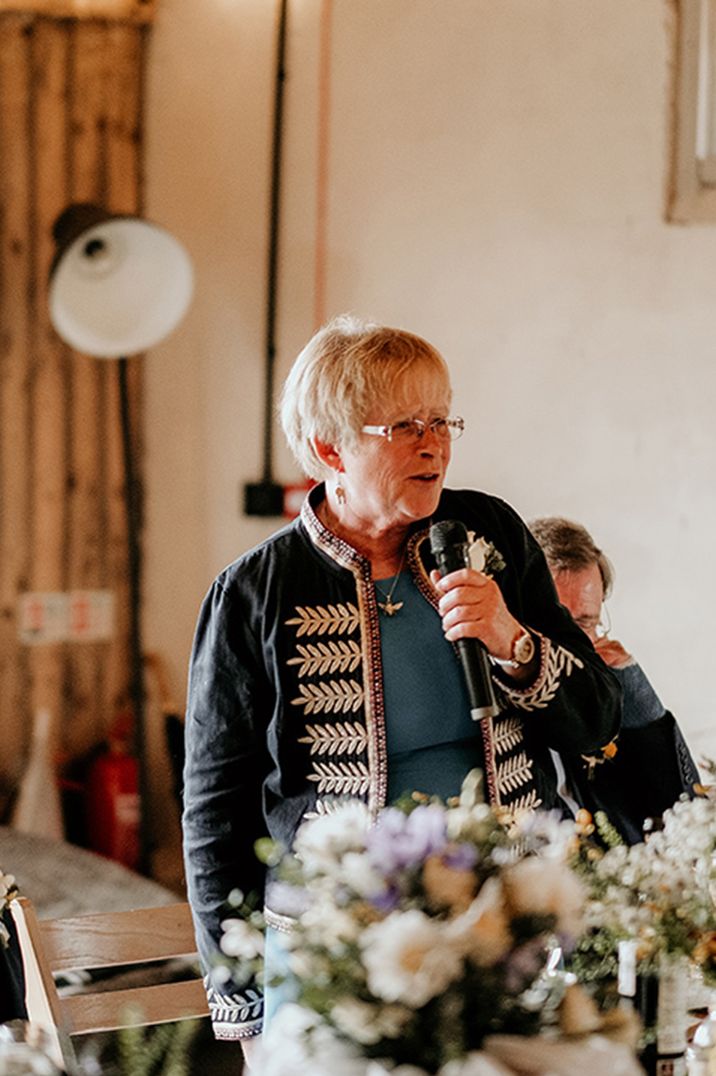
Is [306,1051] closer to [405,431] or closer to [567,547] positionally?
[405,431]

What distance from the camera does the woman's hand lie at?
182 centimetres

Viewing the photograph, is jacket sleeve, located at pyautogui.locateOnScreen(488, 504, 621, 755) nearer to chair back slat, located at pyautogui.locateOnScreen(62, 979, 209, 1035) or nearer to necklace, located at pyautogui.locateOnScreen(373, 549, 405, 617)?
necklace, located at pyautogui.locateOnScreen(373, 549, 405, 617)

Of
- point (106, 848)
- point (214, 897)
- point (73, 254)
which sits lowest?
point (106, 848)

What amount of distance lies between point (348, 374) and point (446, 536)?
252 mm

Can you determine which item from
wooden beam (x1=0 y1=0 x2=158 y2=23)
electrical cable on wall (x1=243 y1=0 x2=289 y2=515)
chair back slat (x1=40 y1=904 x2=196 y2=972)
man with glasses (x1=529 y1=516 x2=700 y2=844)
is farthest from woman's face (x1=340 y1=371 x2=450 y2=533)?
wooden beam (x1=0 y1=0 x2=158 y2=23)

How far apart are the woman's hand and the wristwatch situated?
0.06ft

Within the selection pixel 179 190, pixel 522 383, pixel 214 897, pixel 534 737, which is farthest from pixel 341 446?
pixel 179 190

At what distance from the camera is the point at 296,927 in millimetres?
1302

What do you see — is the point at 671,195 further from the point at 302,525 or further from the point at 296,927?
the point at 296,927

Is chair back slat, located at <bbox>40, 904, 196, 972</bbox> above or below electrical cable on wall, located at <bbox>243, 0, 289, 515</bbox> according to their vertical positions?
below

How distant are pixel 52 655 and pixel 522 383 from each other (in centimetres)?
Result: 191

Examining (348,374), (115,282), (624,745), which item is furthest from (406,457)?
(115,282)

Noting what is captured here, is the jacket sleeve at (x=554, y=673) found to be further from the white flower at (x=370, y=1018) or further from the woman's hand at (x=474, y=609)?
the white flower at (x=370, y=1018)

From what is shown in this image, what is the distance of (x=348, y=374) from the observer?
1.94m
